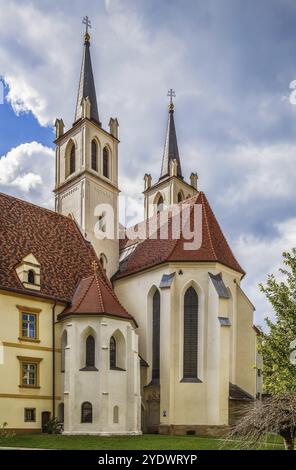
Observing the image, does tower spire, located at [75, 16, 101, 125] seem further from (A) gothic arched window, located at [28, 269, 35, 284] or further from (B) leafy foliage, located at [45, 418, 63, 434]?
(B) leafy foliage, located at [45, 418, 63, 434]

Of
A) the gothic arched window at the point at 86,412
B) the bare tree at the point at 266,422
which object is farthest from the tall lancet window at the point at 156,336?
the bare tree at the point at 266,422

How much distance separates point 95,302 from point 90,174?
13.2 meters

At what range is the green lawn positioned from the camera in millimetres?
22875

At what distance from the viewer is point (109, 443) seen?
82.4ft

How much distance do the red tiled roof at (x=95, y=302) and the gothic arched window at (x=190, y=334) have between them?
4062mm

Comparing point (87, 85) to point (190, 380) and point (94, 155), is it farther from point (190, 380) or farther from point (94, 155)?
point (190, 380)

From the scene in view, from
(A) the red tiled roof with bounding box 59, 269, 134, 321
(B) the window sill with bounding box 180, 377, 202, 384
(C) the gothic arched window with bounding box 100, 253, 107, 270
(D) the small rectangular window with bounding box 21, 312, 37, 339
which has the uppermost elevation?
(C) the gothic arched window with bounding box 100, 253, 107, 270

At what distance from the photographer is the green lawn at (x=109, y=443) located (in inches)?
901

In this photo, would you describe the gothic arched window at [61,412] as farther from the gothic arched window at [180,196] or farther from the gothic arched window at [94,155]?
the gothic arched window at [180,196]

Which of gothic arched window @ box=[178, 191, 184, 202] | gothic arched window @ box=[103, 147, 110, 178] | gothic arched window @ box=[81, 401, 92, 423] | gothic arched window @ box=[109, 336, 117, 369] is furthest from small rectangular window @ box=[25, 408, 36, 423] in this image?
gothic arched window @ box=[178, 191, 184, 202]

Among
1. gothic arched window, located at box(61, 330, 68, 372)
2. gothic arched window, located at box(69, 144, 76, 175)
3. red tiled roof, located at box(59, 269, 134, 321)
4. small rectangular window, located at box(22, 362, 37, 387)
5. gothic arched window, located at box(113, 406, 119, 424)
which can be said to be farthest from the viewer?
gothic arched window, located at box(69, 144, 76, 175)

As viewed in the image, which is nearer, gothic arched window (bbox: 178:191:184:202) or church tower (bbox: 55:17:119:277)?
church tower (bbox: 55:17:119:277)
